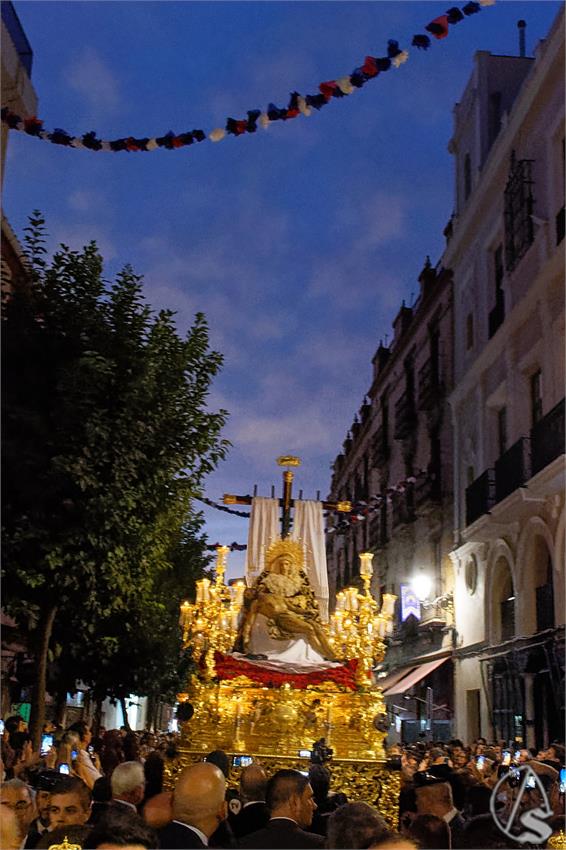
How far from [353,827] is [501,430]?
1853 cm

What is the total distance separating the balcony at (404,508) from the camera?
31094 millimetres

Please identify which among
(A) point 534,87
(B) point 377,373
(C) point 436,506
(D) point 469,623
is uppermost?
(B) point 377,373

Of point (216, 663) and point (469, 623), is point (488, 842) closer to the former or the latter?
point (216, 663)

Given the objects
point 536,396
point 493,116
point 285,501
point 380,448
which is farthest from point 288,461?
point 380,448

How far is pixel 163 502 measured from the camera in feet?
45.8

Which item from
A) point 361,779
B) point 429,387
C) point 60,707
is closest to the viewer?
point 361,779

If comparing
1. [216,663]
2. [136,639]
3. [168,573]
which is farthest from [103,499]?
[168,573]

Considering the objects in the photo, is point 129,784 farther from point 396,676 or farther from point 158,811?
point 396,676

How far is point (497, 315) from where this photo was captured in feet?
70.7

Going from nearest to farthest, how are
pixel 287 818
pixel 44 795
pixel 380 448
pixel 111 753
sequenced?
pixel 287 818 < pixel 44 795 < pixel 111 753 < pixel 380 448

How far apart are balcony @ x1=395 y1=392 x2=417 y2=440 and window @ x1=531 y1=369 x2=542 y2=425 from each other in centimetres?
1248

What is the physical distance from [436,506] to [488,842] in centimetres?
2332

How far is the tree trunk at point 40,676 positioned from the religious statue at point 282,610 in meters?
2.76
